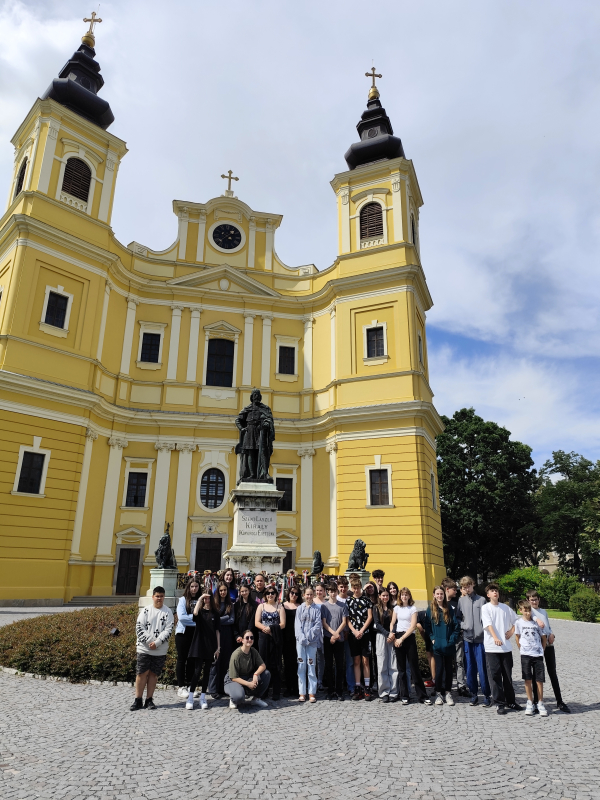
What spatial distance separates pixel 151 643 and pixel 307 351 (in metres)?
20.8

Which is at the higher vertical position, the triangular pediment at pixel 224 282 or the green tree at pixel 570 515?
the triangular pediment at pixel 224 282

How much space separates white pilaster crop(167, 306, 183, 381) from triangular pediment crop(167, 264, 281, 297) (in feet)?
4.10

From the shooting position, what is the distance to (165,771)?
4.35m

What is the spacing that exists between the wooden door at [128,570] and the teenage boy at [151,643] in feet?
52.9

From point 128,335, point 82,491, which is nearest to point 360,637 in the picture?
point 82,491

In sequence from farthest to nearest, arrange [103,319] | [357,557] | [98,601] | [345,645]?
[103,319] → [98,601] → [357,557] → [345,645]

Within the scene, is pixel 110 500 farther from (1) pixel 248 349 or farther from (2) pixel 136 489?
(1) pixel 248 349

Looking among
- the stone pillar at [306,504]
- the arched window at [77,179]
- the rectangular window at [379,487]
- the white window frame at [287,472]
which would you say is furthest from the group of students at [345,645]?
the arched window at [77,179]

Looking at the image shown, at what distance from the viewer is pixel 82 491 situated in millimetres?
20703

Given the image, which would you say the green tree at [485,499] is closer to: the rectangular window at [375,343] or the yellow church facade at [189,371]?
the yellow church facade at [189,371]

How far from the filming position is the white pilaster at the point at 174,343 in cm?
2486

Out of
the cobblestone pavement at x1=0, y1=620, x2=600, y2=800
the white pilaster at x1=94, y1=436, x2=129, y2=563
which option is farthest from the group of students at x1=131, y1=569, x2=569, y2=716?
the white pilaster at x1=94, y1=436, x2=129, y2=563

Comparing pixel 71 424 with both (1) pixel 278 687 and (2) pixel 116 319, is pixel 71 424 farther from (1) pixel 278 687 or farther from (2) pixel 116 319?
(1) pixel 278 687

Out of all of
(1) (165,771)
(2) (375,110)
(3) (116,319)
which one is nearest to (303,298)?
(3) (116,319)
